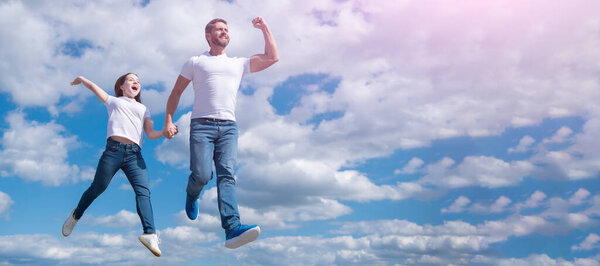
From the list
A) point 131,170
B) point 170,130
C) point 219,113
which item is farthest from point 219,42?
point 131,170

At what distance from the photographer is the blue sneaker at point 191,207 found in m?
9.31

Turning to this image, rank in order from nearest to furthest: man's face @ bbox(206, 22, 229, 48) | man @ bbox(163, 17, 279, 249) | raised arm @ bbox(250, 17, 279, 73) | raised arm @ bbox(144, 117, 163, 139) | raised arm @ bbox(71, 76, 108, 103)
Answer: man @ bbox(163, 17, 279, 249), man's face @ bbox(206, 22, 229, 48), raised arm @ bbox(250, 17, 279, 73), raised arm @ bbox(144, 117, 163, 139), raised arm @ bbox(71, 76, 108, 103)

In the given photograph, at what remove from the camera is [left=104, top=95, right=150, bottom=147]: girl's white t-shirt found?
29.9 ft

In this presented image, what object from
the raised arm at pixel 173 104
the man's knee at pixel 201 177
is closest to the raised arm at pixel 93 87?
the raised arm at pixel 173 104

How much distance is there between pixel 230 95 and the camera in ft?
27.5

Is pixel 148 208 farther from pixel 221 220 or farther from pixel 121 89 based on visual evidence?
pixel 121 89

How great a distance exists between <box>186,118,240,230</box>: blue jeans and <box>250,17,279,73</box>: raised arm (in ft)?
3.92

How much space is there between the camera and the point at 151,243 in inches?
Answer: 339

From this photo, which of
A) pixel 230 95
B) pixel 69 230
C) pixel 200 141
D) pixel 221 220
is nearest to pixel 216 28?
pixel 230 95

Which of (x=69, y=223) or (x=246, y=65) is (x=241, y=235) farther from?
(x=69, y=223)

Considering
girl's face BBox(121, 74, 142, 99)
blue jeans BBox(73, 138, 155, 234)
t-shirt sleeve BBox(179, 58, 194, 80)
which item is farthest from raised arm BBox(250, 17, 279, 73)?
blue jeans BBox(73, 138, 155, 234)

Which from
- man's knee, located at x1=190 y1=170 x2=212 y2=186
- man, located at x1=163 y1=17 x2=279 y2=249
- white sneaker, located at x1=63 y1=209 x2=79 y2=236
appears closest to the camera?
man, located at x1=163 y1=17 x2=279 y2=249

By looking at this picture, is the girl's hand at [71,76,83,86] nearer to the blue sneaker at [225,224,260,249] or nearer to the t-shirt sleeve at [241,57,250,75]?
the t-shirt sleeve at [241,57,250,75]

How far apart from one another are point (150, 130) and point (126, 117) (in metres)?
0.48
